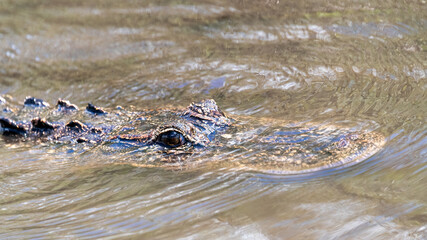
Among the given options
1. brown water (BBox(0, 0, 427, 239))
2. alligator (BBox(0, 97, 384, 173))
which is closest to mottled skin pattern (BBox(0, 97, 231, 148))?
alligator (BBox(0, 97, 384, 173))

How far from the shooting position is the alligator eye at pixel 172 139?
468 cm

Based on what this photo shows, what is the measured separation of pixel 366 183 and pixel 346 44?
12.1 ft

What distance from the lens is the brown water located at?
3.80 metres

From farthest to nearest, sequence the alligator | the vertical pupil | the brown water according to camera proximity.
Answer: the vertical pupil < the alligator < the brown water

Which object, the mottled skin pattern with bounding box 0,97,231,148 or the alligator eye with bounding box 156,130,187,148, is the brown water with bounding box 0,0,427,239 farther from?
the alligator eye with bounding box 156,130,187,148

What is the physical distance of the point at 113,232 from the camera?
12.4ft

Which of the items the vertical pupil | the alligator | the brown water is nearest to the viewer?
the brown water

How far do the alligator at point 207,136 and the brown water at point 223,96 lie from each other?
0.11 m

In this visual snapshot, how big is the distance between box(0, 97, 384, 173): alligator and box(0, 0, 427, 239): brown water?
110 millimetres

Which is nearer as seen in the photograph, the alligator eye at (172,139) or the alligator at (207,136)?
the alligator at (207,136)

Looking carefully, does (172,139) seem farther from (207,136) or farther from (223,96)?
(223,96)

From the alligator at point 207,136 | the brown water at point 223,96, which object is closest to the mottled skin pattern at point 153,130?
the alligator at point 207,136

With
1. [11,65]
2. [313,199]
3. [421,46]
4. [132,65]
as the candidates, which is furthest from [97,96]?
[421,46]

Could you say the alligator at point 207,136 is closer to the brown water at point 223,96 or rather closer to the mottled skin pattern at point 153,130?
the mottled skin pattern at point 153,130
